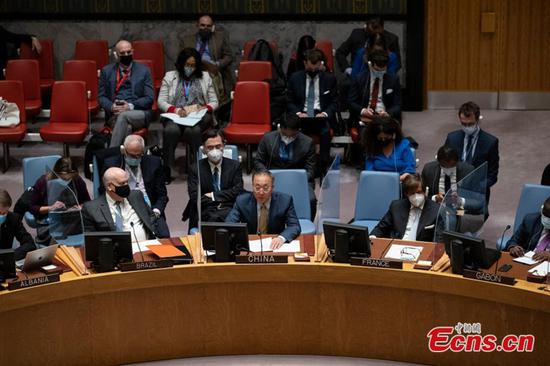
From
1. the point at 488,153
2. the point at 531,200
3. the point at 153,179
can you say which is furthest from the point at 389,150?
the point at 153,179

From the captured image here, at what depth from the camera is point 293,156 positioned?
9.15m

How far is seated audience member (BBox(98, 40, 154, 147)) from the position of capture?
10.6m

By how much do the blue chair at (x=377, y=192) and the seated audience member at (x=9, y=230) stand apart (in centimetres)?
243

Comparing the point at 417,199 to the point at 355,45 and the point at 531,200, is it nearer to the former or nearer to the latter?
the point at 531,200

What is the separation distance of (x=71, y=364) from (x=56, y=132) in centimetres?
436

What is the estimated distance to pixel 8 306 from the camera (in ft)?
20.6

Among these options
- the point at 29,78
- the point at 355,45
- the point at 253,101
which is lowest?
the point at 253,101

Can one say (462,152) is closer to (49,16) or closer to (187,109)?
(187,109)

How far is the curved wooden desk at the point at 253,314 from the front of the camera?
21.0ft

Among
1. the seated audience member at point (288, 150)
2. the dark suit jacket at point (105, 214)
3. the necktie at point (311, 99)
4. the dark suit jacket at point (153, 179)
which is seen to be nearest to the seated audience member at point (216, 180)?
the dark suit jacket at point (153, 179)

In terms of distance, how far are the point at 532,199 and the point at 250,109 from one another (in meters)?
3.75

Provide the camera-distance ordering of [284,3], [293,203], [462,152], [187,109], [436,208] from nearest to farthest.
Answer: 1. [436,208]
2. [293,203]
3. [462,152]
4. [187,109]
5. [284,3]

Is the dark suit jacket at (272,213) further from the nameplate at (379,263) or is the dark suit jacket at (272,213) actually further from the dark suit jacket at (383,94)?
the dark suit jacket at (383,94)

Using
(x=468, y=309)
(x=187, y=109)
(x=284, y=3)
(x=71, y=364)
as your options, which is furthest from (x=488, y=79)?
(x=71, y=364)
